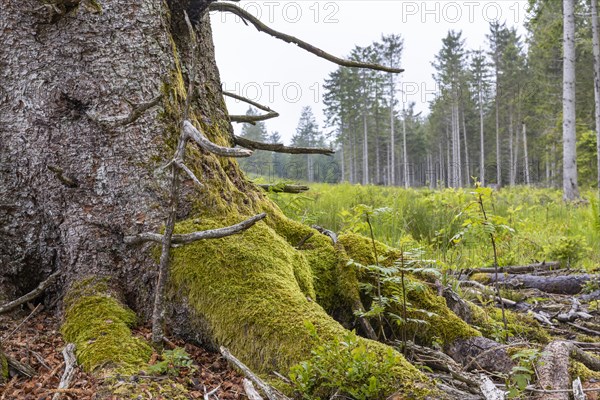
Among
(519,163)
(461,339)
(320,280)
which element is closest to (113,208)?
(320,280)

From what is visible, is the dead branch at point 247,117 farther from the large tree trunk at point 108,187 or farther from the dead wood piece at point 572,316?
the dead wood piece at point 572,316

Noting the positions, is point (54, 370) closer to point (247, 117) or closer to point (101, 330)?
point (101, 330)

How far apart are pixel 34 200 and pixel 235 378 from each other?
4.69 feet

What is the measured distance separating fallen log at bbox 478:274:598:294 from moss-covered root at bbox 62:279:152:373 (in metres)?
3.46

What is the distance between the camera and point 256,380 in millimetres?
1599

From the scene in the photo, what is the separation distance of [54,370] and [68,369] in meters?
0.08

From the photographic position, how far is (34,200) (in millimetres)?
2312

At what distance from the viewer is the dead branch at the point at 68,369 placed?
5.04 feet

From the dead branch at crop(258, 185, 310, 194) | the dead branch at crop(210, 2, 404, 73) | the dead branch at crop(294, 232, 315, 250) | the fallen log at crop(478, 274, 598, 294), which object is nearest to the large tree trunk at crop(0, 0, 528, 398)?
the dead branch at crop(294, 232, 315, 250)

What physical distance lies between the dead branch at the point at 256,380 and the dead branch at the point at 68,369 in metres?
0.56

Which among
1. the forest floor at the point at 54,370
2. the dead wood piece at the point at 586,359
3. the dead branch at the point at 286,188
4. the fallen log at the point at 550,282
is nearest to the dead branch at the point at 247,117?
the dead branch at the point at 286,188

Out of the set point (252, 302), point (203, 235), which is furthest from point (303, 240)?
point (203, 235)

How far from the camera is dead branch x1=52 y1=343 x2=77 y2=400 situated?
1.54m

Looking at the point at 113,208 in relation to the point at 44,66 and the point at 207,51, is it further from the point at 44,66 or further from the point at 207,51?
the point at 207,51
